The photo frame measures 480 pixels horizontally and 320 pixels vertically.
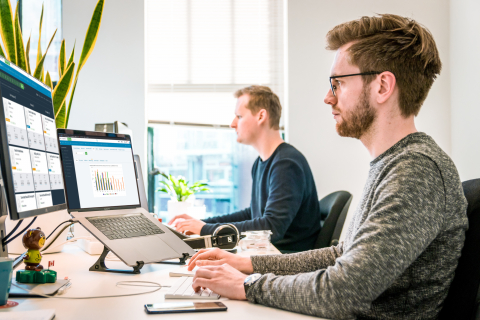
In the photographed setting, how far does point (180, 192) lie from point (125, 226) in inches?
72.1

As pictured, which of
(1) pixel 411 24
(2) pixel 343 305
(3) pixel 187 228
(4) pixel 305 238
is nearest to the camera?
(2) pixel 343 305

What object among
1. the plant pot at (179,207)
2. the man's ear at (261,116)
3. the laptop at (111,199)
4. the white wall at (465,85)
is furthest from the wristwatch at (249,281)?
the white wall at (465,85)

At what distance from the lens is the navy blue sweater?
187 centimetres

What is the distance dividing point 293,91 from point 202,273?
2438 mm

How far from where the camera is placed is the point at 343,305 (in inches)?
29.5

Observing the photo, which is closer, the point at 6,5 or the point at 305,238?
the point at 6,5

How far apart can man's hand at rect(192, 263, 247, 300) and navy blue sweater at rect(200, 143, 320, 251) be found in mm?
819

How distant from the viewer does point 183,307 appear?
31.9 inches

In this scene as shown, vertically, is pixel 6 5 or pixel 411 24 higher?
pixel 6 5

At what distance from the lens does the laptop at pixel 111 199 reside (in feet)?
3.83

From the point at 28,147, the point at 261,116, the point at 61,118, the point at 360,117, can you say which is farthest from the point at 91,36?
the point at 360,117

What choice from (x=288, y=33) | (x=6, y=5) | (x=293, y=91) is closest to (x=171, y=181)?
(x=293, y=91)

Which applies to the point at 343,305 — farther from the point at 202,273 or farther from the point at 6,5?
the point at 6,5

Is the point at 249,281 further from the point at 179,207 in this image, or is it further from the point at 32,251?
the point at 179,207
